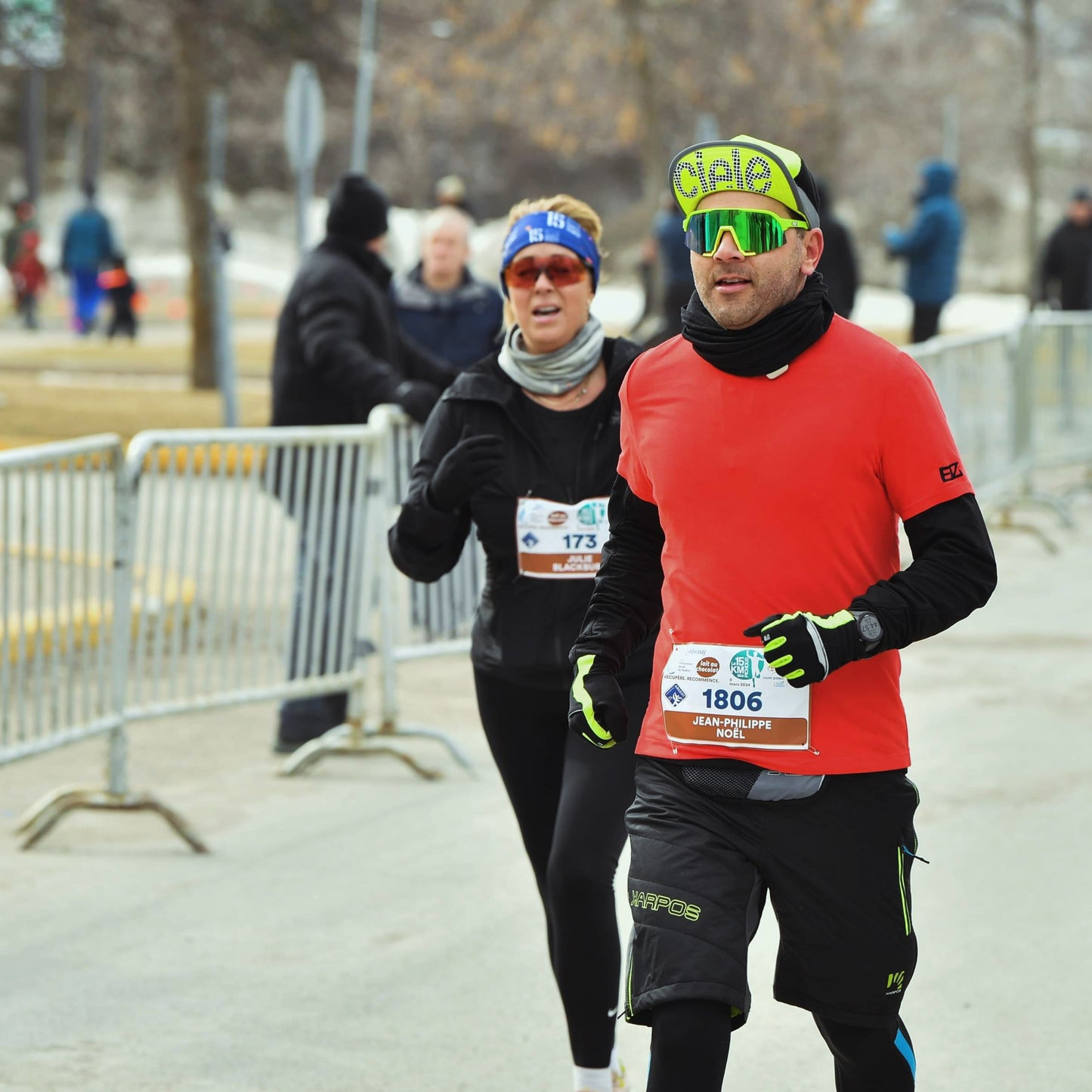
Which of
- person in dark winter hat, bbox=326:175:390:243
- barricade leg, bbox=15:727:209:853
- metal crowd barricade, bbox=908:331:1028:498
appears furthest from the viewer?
metal crowd barricade, bbox=908:331:1028:498

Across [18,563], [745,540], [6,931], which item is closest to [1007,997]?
[745,540]

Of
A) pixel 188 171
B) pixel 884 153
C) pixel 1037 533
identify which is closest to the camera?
pixel 1037 533

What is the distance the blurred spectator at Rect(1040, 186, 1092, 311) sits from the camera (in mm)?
18641

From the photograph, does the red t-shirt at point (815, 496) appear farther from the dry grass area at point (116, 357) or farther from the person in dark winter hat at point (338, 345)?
the dry grass area at point (116, 357)

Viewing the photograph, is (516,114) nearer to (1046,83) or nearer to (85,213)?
(1046,83)

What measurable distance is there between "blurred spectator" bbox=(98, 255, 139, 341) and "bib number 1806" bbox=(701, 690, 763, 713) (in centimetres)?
2964

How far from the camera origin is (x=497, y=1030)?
491cm

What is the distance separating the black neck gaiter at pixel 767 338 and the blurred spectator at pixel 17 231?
32.3m

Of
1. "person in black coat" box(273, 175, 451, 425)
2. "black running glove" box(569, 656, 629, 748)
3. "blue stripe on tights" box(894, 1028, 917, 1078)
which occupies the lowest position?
"blue stripe on tights" box(894, 1028, 917, 1078)

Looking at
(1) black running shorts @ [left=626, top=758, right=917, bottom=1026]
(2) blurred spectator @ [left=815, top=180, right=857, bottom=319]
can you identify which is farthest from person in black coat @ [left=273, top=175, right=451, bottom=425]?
(1) black running shorts @ [left=626, top=758, right=917, bottom=1026]

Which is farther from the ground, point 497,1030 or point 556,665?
point 556,665

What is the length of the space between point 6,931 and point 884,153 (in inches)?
1957

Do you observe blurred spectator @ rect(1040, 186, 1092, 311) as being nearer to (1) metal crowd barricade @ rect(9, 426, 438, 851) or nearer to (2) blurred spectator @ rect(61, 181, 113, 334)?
(1) metal crowd barricade @ rect(9, 426, 438, 851)

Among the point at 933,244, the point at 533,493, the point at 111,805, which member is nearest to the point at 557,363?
the point at 533,493
